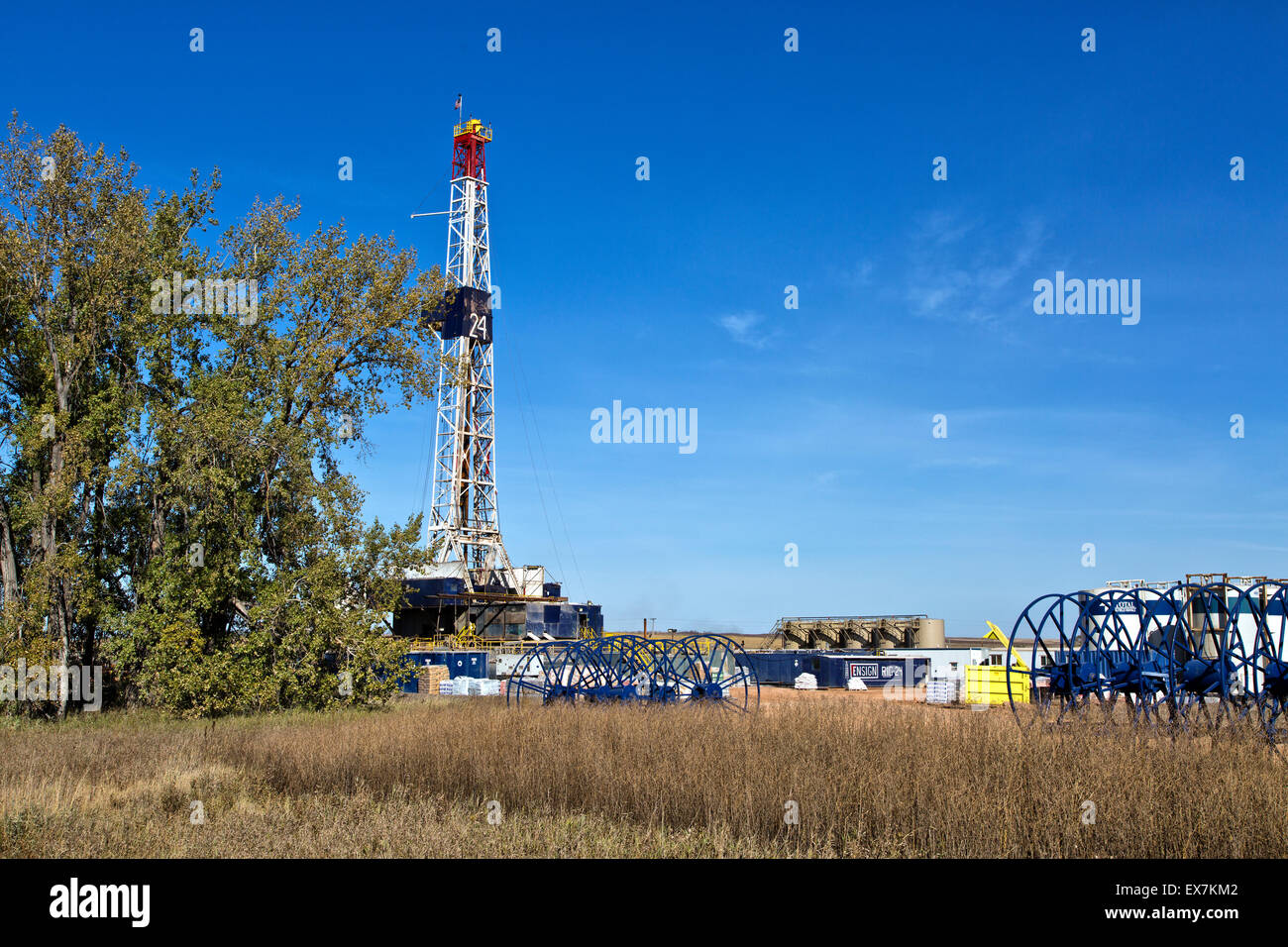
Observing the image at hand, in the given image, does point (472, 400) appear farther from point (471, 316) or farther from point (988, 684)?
point (988, 684)

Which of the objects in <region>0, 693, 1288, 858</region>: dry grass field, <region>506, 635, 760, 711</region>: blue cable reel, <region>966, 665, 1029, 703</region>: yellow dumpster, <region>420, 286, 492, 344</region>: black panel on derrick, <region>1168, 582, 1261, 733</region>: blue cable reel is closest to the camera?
<region>0, 693, 1288, 858</region>: dry grass field

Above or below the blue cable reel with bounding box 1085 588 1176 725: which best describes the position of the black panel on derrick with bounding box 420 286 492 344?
above

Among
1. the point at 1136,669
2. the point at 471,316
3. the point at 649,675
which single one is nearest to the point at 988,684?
the point at 649,675

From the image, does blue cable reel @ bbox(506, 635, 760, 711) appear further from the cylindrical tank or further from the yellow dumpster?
the cylindrical tank

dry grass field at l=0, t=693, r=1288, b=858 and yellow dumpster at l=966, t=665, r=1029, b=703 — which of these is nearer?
dry grass field at l=0, t=693, r=1288, b=858

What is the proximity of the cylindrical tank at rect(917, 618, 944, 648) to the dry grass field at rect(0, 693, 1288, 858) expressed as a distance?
34410 millimetres

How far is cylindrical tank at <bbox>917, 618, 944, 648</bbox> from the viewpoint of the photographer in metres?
49.3

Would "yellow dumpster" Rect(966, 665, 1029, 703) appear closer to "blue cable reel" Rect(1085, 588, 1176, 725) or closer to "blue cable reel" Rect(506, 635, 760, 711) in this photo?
"blue cable reel" Rect(506, 635, 760, 711)

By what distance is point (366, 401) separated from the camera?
27.2 meters

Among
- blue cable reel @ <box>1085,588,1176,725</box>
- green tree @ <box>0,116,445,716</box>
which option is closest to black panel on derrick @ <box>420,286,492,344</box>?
green tree @ <box>0,116,445,716</box>

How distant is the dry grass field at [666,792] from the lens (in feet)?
29.2

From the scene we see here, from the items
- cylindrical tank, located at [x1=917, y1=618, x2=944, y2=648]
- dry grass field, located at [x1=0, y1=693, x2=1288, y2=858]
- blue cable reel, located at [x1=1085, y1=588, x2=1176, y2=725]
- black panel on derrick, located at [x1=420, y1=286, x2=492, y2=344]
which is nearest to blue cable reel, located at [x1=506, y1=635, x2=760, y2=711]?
dry grass field, located at [x1=0, y1=693, x2=1288, y2=858]

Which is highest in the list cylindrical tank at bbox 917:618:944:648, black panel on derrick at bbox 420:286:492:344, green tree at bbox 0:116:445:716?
black panel on derrick at bbox 420:286:492:344

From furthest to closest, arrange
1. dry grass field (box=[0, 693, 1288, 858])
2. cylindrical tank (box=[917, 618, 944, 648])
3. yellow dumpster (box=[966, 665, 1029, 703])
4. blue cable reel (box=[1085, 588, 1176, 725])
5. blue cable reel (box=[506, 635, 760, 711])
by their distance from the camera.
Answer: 1. cylindrical tank (box=[917, 618, 944, 648])
2. yellow dumpster (box=[966, 665, 1029, 703])
3. blue cable reel (box=[506, 635, 760, 711])
4. blue cable reel (box=[1085, 588, 1176, 725])
5. dry grass field (box=[0, 693, 1288, 858])
